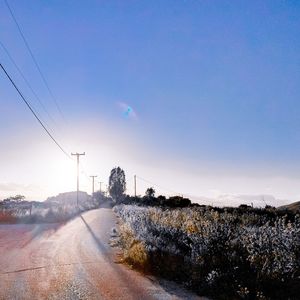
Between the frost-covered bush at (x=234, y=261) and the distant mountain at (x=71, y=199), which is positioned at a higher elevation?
the distant mountain at (x=71, y=199)

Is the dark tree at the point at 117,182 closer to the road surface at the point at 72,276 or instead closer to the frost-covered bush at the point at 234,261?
the road surface at the point at 72,276

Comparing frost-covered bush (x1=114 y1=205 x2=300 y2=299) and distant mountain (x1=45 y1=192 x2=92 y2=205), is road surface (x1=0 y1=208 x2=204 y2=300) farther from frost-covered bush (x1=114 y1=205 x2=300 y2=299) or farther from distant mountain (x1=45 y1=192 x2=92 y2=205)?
distant mountain (x1=45 y1=192 x2=92 y2=205)

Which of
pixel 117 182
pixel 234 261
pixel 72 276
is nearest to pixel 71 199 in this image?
pixel 117 182

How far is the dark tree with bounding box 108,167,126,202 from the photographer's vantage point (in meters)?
118

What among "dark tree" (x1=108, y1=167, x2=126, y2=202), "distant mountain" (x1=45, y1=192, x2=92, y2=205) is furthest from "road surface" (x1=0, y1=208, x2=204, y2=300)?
"dark tree" (x1=108, y1=167, x2=126, y2=202)

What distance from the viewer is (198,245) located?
32.7 ft

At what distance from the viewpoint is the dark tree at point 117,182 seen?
118438mm

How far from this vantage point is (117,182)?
11981 cm

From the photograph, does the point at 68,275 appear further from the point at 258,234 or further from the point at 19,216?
the point at 19,216

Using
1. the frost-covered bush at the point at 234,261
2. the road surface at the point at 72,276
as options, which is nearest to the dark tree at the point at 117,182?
the road surface at the point at 72,276

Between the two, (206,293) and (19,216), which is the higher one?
(19,216)

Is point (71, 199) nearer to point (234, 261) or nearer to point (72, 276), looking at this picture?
point (72, 276)

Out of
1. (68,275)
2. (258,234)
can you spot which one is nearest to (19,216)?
(68,275)

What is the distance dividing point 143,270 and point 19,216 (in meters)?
26.1
